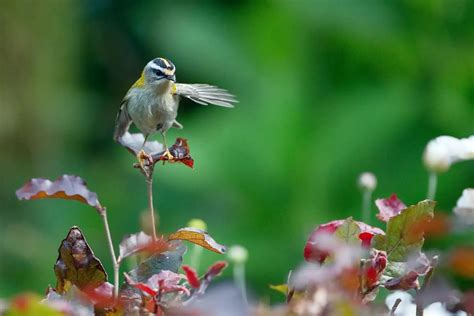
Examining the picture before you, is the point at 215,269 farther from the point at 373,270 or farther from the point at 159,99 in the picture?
the point at 159,99

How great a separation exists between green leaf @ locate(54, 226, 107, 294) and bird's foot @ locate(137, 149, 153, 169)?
0.08 m

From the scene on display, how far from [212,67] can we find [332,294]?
144 inches

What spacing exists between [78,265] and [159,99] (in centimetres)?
44

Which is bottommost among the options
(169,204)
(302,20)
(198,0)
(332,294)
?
(332,294)

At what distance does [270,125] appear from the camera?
3748 mm

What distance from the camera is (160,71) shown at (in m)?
1.25

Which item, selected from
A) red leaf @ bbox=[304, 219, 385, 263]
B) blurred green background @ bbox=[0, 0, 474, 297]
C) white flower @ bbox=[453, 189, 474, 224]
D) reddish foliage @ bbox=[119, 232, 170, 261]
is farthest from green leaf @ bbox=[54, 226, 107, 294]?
blurred green background @ bbox=[0, 0, 474, 297]

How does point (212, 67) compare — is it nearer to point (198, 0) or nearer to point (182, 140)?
point (198, 0)

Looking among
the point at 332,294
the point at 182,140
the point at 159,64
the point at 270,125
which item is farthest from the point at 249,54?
the point at 332,294

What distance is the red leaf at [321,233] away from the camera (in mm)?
817

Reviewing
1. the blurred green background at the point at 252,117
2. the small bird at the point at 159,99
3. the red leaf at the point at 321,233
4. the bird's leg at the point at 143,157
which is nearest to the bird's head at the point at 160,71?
the small bird at the point at 159,99

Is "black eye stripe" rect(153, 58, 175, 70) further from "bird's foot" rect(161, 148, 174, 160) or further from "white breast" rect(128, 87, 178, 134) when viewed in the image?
"bird's foot" rect(161, 148, 174, 160)

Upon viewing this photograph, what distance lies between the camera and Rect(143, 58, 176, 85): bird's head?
1238 millimetres

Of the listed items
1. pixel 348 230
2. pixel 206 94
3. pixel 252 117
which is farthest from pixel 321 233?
pixel 252 117
